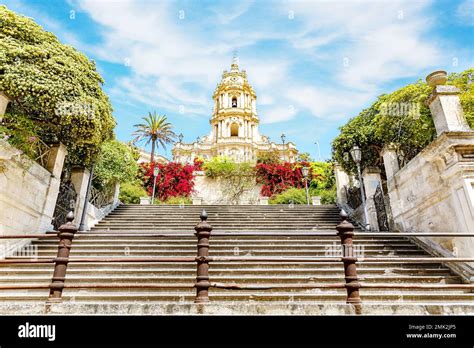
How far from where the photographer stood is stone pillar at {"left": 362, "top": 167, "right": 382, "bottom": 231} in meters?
10.1

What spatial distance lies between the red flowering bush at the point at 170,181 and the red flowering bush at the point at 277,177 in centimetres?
624

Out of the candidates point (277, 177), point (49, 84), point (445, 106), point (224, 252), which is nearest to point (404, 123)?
point (445, 106)

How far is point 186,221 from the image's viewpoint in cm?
1123

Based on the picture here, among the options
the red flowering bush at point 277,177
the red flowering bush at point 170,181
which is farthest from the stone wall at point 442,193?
the red flowering bush at point 170,181

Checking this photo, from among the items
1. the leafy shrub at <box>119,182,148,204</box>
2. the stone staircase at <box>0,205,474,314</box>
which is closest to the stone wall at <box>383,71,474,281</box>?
the stone staircase at <box>0,205,474,314</box>

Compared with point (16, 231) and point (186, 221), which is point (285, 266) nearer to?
point (186, 221)

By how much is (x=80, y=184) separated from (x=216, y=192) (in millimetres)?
15838

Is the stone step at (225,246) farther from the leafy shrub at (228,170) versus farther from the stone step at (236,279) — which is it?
the leafy shrub at (228,170)

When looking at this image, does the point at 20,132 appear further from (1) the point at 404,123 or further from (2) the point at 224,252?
(1) the point at 404,123

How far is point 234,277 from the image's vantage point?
6.18 metres

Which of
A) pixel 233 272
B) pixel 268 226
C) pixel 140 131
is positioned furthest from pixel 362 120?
pixel 140 131

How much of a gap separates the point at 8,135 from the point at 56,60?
2.45 m

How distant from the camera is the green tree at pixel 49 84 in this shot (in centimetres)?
733

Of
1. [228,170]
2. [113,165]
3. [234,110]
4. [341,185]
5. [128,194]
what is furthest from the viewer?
[234,110]
